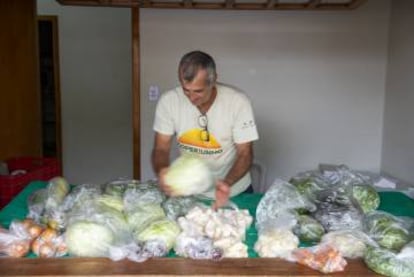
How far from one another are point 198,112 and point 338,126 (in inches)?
78.9

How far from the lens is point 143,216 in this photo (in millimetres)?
1588

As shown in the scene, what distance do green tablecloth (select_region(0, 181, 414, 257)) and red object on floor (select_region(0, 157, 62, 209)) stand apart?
45 centimetres

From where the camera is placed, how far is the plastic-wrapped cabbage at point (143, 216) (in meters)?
1.55

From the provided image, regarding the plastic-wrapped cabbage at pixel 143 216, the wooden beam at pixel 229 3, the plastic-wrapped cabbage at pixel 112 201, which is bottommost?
the plastic-wrapped cabbage at pixel 143 216

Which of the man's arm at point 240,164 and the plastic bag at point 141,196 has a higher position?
the man's arm at point 240,164

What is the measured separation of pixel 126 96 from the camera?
5.06m

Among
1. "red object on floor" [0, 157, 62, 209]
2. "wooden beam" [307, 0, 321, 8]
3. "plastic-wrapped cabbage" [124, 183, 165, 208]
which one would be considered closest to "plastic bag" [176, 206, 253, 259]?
"plastic-wrapped cabbage" [124, 183, 165, 208]

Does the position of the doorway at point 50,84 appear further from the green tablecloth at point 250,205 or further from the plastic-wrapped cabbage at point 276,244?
the plastic-wrapped cabbage at point 276,244

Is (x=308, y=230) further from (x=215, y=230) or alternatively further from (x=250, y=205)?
(x=250, y=205)

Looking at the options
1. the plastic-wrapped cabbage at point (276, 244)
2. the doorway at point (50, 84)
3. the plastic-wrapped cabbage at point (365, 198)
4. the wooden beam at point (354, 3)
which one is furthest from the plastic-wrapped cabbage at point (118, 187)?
the doorway at point (50, 84)

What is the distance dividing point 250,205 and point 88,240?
0.86 m

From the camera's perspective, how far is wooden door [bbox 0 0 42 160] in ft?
11.8

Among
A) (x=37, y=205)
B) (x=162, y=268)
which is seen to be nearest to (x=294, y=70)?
(x=37, y=205)

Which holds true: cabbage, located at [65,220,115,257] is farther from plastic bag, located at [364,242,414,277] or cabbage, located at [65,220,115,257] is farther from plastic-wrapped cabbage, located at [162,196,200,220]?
plastic bag, located at [364,242,414,277]
